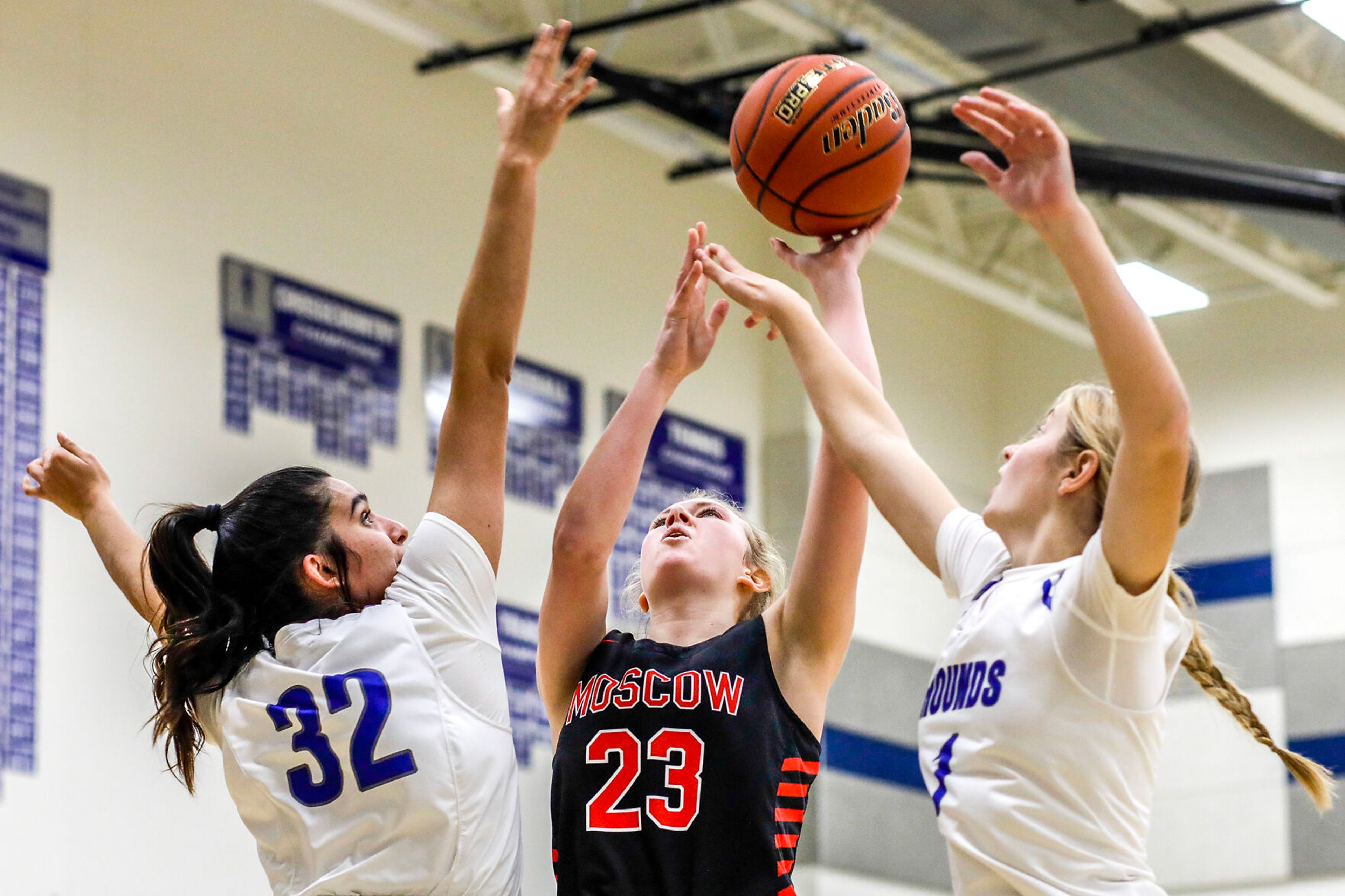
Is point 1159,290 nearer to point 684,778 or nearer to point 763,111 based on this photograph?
point 763,111

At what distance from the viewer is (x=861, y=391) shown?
307 cm

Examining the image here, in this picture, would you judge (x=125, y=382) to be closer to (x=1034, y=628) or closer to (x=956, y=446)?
(x=1034, y=628)

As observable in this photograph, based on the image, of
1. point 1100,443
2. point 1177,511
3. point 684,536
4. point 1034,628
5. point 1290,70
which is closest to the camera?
point 1177,511

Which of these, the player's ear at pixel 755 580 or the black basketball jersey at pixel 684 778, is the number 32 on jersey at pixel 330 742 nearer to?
the black basketball jersey at pixel 684 778

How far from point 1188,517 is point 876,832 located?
9705mm

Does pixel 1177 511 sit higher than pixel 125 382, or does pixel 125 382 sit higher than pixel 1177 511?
pixel 125 382

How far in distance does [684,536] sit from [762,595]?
0.28 m

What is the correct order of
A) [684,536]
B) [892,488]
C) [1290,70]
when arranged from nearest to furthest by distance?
1. [892,488]
2. [684,536]
3. [1290,70]

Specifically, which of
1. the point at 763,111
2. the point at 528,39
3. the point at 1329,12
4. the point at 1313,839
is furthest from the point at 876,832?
the point at 763,111

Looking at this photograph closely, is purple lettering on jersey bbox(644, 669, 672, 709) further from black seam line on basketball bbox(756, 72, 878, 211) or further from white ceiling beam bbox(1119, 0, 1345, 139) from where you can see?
white ceiling beam bbox(1119, 0, 1345, 139)

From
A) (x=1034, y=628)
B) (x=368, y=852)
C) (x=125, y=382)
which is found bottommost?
(x=368, y=852)

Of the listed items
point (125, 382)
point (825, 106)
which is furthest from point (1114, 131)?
point (825, 106)

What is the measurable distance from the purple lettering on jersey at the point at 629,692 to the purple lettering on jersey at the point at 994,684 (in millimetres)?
839

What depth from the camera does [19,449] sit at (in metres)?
7.47
